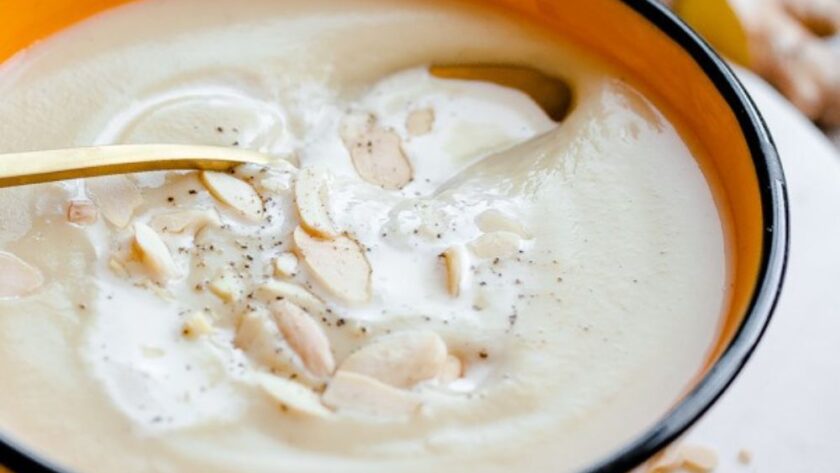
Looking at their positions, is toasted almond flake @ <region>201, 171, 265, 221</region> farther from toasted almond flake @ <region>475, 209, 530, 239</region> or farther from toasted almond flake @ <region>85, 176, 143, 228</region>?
toasted almond flake @ <region>475, 209, 530, 239</region>

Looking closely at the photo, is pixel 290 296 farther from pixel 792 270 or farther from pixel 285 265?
pixel 792 270

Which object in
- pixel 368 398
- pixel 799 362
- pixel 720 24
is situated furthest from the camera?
pixel 720 24

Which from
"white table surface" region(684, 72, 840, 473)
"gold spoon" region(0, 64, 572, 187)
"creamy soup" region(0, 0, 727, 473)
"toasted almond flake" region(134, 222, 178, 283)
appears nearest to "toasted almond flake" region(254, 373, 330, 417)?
"creamy soup" region(0, 0, 727, 473)

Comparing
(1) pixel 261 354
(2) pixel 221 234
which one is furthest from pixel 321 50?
(1) pixel 261 354

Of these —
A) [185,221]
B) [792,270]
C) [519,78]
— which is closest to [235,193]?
[185,221]

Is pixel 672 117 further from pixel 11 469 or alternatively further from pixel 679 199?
pixel 11 469

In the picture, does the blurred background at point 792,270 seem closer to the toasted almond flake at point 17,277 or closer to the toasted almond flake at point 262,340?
the toasted almond flake at point 262,340

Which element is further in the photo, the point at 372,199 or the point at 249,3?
the point at 249,3
